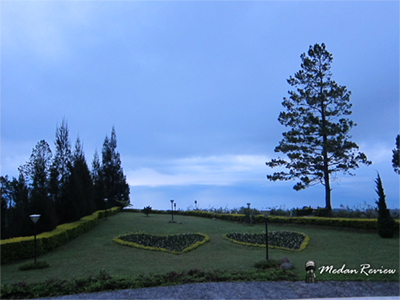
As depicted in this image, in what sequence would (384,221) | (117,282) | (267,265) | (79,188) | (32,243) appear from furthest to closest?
(79,188) → (384,221) → (32,243) → (267,265) → (117,282)

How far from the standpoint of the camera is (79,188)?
15.4m

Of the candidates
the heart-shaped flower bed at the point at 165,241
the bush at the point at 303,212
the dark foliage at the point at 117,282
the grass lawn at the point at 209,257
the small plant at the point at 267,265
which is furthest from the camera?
the bush at the point at 303,212

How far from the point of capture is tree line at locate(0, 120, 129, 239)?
11.4 metres

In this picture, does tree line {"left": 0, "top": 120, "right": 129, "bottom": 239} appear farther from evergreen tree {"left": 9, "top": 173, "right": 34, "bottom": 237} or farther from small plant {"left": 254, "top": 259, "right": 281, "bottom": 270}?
small plant {"left": 254, "top": 259, "right": 281, "bottom": 270}

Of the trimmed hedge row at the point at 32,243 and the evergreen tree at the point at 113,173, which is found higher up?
the evergreen tree at the point at 113,173

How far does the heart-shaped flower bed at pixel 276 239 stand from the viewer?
444 inches

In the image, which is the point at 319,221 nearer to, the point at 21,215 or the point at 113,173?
the point at 21,215

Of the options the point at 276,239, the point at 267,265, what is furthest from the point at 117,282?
the point at 276,239

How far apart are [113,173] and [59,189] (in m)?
14.3

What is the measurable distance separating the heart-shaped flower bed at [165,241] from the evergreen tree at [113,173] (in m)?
18.6

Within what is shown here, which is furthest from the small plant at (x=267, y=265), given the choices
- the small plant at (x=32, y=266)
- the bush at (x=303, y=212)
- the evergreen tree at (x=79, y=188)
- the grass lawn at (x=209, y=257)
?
the bush at (x=303, y=212)

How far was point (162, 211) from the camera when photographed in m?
27.5

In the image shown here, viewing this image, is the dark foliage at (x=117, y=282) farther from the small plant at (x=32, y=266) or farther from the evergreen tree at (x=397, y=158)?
the evergreen tree at (x=397, y=158)

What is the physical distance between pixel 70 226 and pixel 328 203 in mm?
15060
